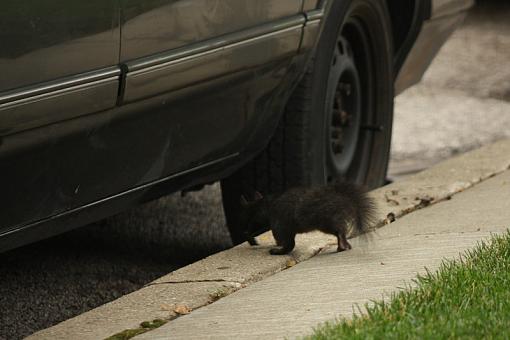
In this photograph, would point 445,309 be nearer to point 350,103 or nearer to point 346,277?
point 346,277

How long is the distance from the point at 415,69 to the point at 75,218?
3.18 m

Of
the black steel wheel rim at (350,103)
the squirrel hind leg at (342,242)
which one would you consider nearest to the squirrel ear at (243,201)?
the squirrel hind leg at (342,242)

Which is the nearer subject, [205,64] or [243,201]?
[205,64]

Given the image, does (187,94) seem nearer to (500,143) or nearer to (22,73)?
(22,73)

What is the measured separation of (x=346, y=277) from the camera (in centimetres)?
496

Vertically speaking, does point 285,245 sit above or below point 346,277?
below

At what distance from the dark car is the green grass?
109cm

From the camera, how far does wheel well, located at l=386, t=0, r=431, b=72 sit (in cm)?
700

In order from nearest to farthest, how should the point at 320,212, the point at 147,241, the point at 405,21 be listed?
the point at 320,212 → the point at 147,241 → the point at 405,21

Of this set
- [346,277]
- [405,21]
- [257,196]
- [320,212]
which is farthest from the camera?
[405,21]

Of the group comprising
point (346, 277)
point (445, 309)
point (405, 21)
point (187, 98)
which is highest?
point (187, 98)

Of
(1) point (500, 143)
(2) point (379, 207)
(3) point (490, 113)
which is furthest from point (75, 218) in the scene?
(3) point (490, 113)

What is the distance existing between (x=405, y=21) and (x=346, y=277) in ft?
8.25

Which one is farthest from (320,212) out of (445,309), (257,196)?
(445,309)
